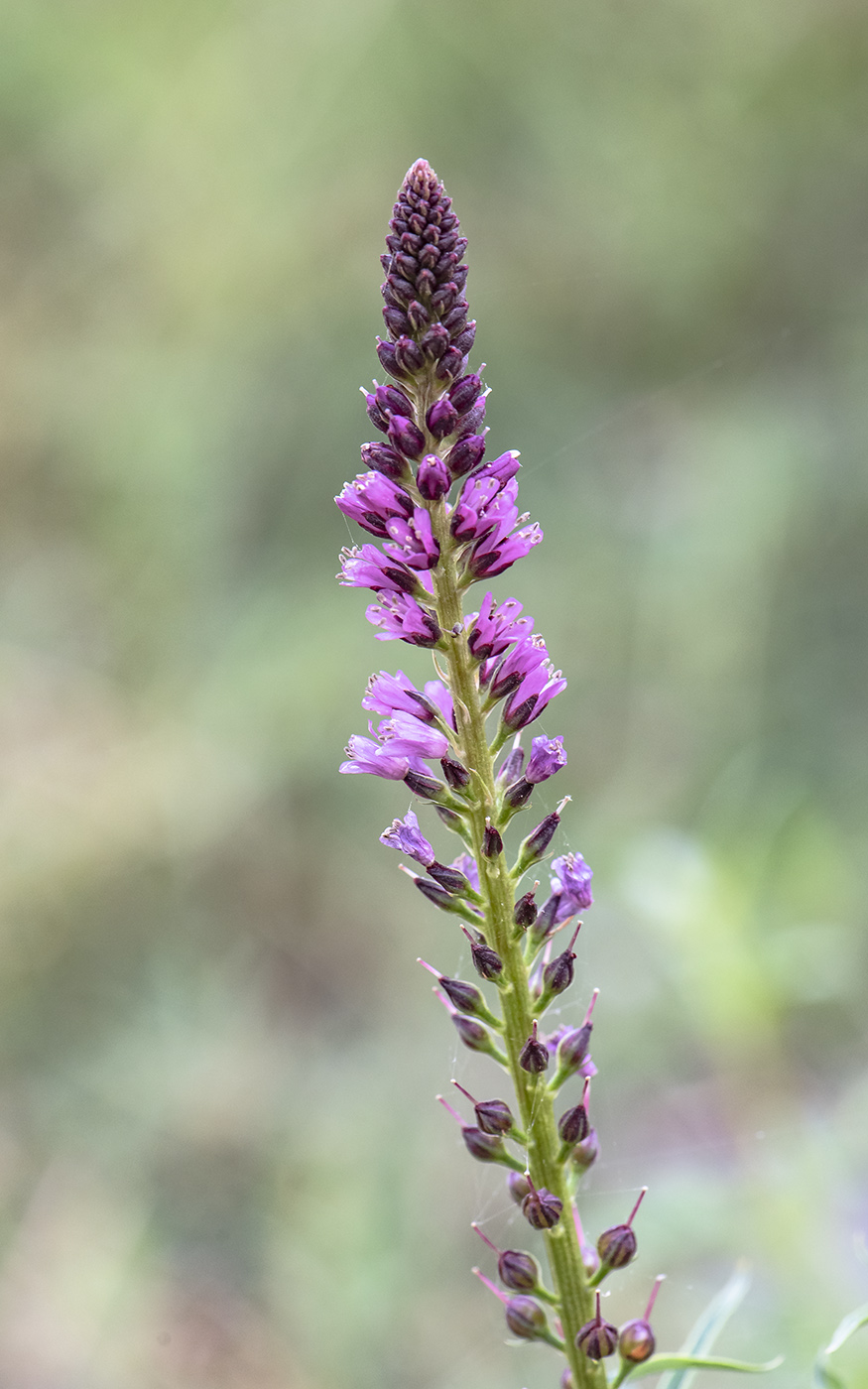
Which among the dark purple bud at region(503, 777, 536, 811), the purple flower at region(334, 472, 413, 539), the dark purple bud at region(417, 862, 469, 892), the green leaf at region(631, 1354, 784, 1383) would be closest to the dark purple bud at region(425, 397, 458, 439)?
the purple flower at region(334, 472, 413, 539)

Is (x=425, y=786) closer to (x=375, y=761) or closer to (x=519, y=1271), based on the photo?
(x=375, y=761)

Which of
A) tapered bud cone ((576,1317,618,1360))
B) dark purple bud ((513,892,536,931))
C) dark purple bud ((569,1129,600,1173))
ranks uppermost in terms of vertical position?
dark purple bud ((513,892,536,931))

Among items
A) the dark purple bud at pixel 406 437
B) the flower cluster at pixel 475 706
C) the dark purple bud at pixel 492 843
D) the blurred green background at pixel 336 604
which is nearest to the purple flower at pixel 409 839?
the flower cluster at pixel 475 706

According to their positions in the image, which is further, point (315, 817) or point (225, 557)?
point (225, 557)

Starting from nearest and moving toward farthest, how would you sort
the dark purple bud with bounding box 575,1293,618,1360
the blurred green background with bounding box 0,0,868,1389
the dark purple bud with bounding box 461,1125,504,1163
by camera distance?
the dark purple bud with bounding box 575,1293,618,1360, the dark purple bud with bounding box 461,1125,504,1163, the blurred green background with bounding box 0,0,868,1389

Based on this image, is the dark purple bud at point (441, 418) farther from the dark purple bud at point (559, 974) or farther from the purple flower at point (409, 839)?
the dark purple bud at point (559, 974)

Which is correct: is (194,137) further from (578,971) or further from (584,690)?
(578,971)

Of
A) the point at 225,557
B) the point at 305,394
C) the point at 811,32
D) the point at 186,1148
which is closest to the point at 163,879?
the point at 186,1148

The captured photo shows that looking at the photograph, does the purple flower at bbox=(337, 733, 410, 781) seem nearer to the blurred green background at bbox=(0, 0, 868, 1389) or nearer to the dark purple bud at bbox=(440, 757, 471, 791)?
Result: the dark purple bud at bbox=(440, 757, 471, 791)
